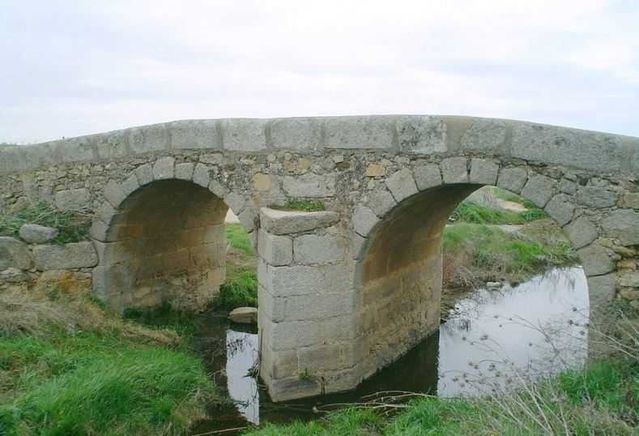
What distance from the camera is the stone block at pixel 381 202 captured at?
512 centimetres

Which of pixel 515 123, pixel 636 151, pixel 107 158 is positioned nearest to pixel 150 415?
pixel 107 158

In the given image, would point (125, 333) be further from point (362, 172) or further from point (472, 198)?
point (472, 198)

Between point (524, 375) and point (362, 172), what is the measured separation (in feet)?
7.00

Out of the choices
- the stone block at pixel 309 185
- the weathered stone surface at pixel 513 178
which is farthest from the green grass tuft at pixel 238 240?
the weathered stone surface at pixel 513 178

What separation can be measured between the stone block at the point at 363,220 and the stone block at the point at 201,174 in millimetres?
1608

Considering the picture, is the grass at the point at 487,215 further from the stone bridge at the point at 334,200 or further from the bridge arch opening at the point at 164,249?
the bridge arch opening at the point at 164,249

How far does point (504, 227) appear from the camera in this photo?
1365 cm

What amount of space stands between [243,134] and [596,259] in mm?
3301

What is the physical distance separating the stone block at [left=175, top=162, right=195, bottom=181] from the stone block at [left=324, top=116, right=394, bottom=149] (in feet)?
5.03

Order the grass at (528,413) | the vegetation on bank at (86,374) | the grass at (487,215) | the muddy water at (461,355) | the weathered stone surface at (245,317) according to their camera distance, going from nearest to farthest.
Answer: the grass at (528,413)
the vegetation on bank at (86,374)
the muddy water at (461,355)
the weathered stone surface at (245,317)
the grass at (487,215)

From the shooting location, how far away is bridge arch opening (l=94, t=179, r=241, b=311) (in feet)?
22.5

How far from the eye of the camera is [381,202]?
515 cm

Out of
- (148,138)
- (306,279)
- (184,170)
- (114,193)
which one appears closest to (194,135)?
(184,170)

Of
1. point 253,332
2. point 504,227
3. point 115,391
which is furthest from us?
point 504,227
